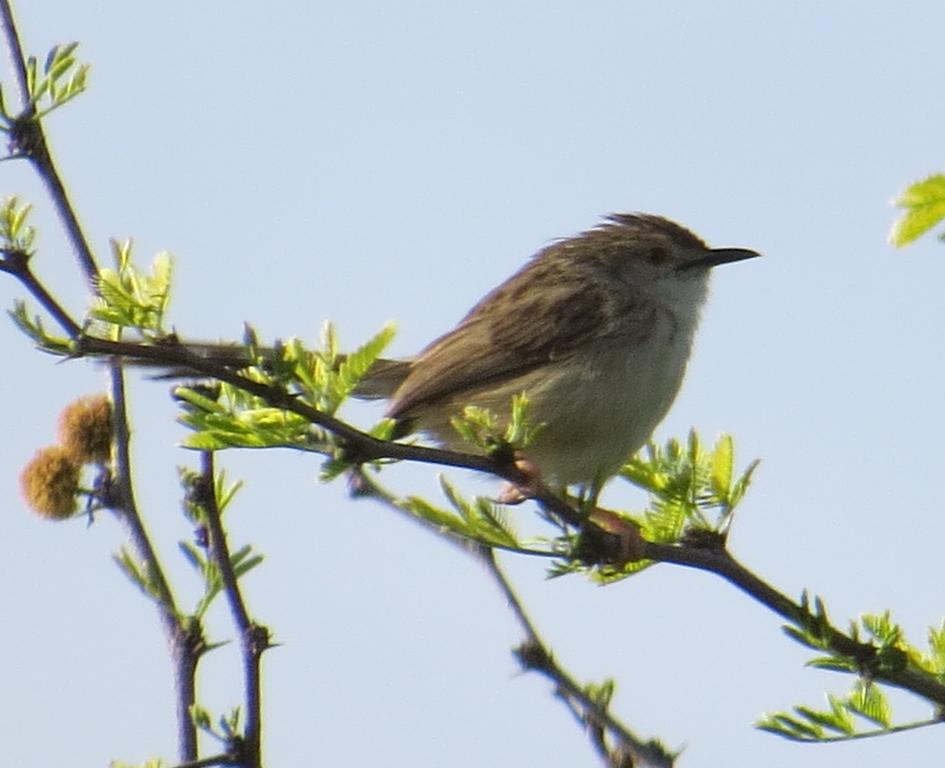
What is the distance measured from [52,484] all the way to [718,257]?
490 cm

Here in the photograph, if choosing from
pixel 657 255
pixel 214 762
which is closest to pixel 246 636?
pixel 214 762

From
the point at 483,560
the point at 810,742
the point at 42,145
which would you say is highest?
the point at 42,145

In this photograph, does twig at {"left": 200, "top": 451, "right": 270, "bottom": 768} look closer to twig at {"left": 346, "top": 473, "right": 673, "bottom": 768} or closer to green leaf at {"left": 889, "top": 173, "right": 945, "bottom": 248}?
twig at {"left": 346, "top": 473, "right": 673, "bottom": 768}

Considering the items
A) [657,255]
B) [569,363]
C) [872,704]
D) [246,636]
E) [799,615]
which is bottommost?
[872,704]

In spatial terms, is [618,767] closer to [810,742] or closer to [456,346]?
[810,742]

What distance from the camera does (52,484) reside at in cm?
343

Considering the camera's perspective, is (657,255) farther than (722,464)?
Yes

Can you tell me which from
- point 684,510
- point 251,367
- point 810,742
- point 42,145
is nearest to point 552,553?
point 684,510

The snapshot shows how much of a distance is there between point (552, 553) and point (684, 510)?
1.18 ft

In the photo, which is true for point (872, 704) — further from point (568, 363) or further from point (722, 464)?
point (568, 363)

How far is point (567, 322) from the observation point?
671 cm

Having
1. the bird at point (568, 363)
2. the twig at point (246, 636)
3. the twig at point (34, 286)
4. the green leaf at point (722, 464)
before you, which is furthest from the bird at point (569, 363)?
the twig at point (34, 286)

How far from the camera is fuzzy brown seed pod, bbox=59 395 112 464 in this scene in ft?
11.2

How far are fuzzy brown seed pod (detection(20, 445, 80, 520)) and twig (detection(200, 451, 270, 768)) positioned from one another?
0.60m
